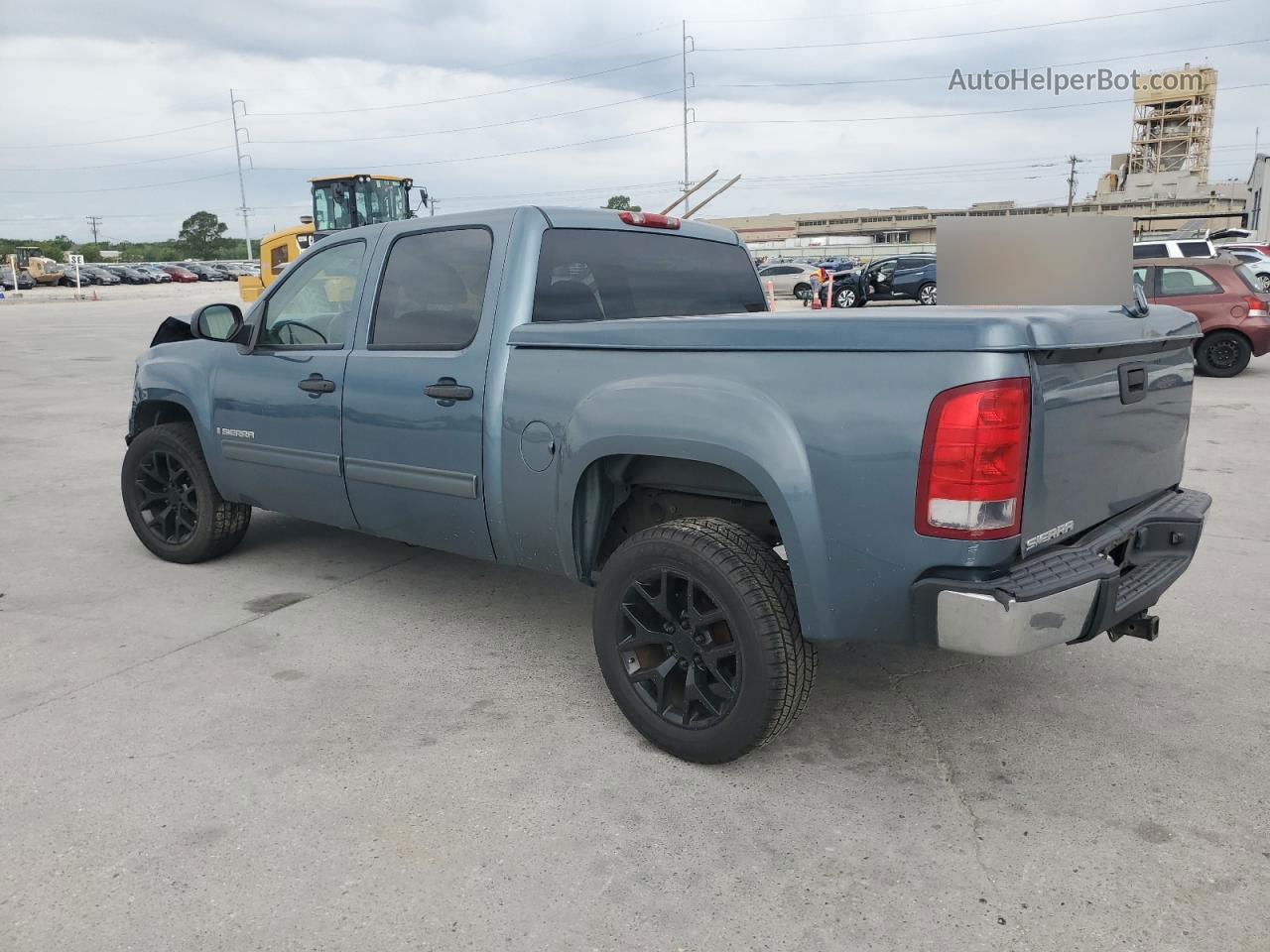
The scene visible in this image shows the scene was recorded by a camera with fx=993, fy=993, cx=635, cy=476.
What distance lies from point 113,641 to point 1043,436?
12.6ft

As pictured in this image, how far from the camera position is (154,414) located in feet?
18.2

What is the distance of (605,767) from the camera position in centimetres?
320

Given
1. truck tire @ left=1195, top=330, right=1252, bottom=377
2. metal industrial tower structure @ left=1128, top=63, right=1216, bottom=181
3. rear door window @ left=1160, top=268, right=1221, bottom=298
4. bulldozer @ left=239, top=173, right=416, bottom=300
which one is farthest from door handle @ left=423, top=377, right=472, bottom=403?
metal industrial tower structure @ left=1128, top=63, right=1216, bottom=181

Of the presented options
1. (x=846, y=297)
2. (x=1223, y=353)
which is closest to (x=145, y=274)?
(x=846, y=297)

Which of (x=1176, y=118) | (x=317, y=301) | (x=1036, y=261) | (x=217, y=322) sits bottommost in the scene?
(x=217, y=322)

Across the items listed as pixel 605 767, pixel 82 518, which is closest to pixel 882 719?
pixel 605 767

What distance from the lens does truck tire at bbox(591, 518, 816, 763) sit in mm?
2928

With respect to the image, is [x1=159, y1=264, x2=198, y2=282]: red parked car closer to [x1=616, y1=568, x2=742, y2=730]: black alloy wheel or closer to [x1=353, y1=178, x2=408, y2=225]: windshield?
[x1=353, y1=178, x2=408, y2=225]: windshield

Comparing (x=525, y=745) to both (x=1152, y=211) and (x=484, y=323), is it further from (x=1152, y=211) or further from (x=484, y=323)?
(x=1152, y=211)

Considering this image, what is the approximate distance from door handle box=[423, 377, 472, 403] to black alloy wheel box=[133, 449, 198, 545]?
6.90 ft

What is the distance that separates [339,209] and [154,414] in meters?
21.1

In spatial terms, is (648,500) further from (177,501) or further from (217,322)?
(177,501)

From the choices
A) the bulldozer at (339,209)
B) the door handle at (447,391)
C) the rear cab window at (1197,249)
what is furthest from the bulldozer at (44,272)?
the door handle at (447,391)

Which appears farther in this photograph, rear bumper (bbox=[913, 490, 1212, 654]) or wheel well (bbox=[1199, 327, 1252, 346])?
wheel well (bbox=[1199, 327, 1252, 346])
